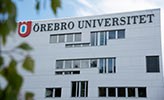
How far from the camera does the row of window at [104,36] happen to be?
24.3 meters

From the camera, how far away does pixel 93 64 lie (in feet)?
79.4

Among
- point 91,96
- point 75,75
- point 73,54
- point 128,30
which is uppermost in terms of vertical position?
point 128,30

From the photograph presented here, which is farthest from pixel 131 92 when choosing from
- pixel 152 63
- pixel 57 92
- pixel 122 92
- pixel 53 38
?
pixel 53 38

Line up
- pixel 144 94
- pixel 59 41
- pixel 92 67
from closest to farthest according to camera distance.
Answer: pixel 144 94 < pixel 92 67 < pixel 59 41

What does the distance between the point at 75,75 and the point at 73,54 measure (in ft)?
5.41

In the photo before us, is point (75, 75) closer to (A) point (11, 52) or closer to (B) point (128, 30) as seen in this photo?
(B) point (128, 30)

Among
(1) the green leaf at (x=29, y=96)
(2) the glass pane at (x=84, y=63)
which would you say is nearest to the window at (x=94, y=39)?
(2) the glass pane at (x=84, y=63)

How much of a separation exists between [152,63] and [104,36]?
162 inches

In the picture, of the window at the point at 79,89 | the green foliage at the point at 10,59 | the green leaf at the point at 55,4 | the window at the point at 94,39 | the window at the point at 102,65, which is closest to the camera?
the green foliage at the point at 10,59

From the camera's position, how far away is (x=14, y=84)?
3.15 ft

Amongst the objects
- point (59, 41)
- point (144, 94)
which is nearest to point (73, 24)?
point (59, 41)

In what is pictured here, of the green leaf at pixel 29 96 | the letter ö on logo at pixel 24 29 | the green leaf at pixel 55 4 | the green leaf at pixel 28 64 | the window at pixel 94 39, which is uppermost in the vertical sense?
the letter ö on logo at pixel 24 29

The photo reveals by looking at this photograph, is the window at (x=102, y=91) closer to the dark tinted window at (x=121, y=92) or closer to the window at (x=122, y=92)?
the window at (x=122, y=92)

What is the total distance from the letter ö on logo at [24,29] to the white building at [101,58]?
2.71 ft
